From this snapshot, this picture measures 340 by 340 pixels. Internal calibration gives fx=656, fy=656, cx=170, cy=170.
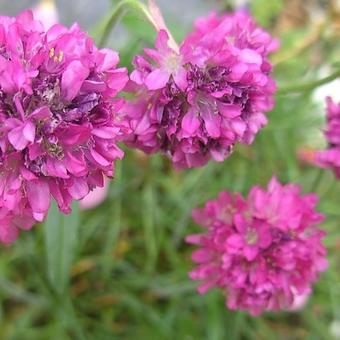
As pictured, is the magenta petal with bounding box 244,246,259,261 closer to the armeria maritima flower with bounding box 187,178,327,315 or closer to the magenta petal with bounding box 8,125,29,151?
the armeria maritima flower with bounding box 187,178,327,315

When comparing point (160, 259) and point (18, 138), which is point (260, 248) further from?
point (160, 259)

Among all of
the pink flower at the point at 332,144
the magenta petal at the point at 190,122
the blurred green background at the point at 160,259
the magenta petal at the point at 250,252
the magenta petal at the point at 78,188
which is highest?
the magenta petal at the point at 78,188

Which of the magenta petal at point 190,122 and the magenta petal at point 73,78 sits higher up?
the magenta petal at point 73,78

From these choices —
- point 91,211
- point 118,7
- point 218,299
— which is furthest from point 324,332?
point 118,7

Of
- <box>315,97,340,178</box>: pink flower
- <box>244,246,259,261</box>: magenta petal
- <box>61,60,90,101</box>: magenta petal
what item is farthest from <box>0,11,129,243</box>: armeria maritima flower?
<box>315,97,340,178</box>: pink flower

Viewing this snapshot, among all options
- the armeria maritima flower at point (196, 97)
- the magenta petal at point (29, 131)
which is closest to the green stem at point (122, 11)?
the armeria maritima flower at point (196, 97)

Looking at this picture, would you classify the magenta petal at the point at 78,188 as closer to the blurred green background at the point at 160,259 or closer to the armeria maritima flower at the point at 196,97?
the armeria maritima flower at the point at 196,97
